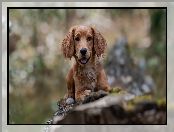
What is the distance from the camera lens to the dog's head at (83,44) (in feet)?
14.8

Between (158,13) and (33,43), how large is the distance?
3.09 ft

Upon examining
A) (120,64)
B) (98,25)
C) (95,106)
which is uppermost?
(98,25)

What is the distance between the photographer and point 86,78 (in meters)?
4.61

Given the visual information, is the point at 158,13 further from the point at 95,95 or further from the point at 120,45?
the point at 95,95

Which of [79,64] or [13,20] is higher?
[13,20]

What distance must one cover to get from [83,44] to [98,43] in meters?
0.12

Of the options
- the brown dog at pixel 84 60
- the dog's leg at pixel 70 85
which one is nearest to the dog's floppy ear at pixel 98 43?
the brown dog at pixel 84 60

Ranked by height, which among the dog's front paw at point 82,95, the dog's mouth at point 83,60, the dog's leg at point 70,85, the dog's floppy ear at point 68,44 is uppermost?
the dog's floppy ear at point 68,44

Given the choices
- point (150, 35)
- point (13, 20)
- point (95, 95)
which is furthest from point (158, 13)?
point (13, 20)

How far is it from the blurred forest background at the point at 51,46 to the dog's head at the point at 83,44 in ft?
0.15

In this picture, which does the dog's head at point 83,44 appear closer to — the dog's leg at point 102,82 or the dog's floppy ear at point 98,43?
the dog's floppy ear at point 98,43

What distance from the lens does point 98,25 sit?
4562 millimetres

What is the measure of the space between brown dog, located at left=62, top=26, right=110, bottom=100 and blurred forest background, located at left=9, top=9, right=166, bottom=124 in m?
0.05

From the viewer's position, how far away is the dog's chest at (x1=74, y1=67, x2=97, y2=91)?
15.1 feet
